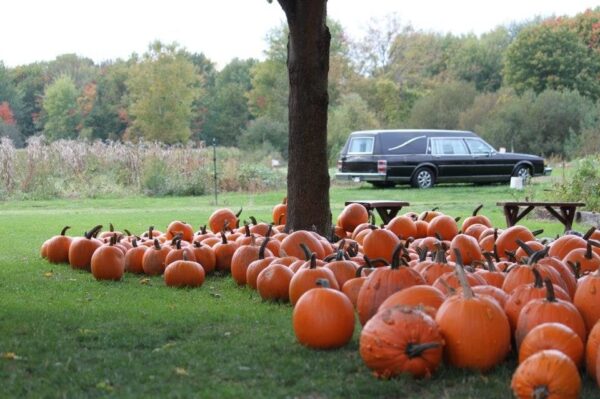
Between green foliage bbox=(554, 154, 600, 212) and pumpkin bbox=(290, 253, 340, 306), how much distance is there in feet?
33.4

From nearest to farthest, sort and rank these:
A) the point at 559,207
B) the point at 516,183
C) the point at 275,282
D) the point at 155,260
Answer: the point at 275,282, the point at 155,260, the point at 559,207, the point at 516,183

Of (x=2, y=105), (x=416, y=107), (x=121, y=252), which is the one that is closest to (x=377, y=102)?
(x=416, y=107)

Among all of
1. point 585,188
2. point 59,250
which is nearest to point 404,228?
point 59,250

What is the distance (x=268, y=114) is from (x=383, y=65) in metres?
11.7

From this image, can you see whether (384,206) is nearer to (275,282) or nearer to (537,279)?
(275,282)

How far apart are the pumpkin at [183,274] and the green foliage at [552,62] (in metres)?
50.0

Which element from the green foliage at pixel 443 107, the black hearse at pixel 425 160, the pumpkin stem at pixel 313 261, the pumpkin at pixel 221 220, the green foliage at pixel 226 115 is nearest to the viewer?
the pumpkin stem at pixel 313 261

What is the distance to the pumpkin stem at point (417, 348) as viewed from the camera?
4477mm

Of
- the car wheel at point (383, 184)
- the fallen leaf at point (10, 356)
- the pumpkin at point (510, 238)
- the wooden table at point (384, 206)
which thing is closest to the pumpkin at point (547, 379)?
the fallen leaf at point (10, 356)

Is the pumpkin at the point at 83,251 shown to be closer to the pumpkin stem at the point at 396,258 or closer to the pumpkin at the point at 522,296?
the pumpkin stem at the point at 396,258

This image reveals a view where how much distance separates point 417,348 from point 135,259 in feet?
16.4

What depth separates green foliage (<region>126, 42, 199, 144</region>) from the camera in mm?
52000

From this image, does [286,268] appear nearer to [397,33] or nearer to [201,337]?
[201,337]

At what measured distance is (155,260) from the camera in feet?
28.5
